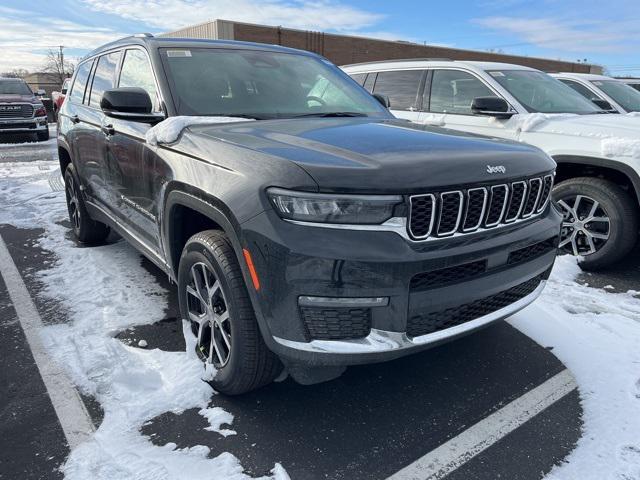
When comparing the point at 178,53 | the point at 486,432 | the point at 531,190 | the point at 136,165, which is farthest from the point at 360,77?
the point at 486,432

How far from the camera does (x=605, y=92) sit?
8016 mm

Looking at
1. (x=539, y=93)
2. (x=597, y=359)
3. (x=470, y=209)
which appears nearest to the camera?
(x=470, y=209)

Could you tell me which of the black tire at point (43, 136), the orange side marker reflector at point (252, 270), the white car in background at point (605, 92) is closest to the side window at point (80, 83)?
the orange side marker reflector at point (252, 270)

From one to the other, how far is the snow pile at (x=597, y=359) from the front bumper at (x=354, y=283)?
33.8 inches

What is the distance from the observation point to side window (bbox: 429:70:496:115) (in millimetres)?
5434

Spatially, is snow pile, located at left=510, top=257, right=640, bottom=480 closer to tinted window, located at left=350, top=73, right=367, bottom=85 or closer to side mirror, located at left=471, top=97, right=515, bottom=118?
side mirror, located at left=471, top=97, right=515, bottom=118

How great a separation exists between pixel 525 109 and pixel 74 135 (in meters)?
4.39

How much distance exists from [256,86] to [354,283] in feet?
6.23

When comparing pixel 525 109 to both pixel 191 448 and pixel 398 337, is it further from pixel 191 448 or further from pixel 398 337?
pixel 191 448

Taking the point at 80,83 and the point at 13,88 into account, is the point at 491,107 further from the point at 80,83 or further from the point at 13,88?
the point at 13,88

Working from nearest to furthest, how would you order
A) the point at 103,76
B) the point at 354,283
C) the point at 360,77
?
1. the point at 354,283
2. the point at 103,76
3. the point at 360,77

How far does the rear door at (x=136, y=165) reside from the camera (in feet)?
9.86

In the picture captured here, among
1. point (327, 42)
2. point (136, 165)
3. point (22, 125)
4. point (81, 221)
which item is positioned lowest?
point (22, 125)

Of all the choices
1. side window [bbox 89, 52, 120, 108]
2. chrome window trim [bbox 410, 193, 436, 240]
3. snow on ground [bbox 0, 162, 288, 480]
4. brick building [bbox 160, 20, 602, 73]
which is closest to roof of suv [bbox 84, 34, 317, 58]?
side window [bbox 89, 52, 120, 108]
